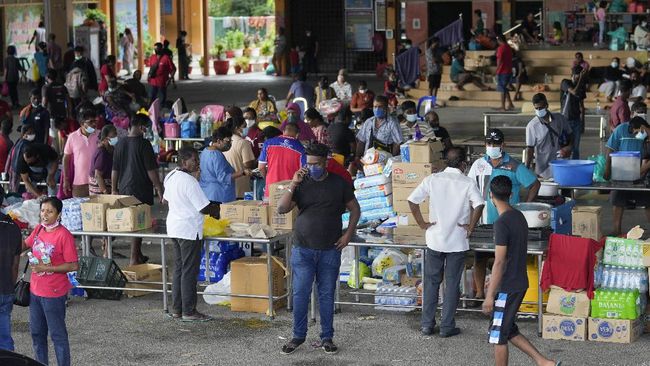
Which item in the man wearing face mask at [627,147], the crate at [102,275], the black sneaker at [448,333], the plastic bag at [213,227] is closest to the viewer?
the black sneaker at [448,333]

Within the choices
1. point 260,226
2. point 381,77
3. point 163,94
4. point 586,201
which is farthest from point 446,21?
point 260,226

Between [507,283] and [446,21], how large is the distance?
3603 centimetres

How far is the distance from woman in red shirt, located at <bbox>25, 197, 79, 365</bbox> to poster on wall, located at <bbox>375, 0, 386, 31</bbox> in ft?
119

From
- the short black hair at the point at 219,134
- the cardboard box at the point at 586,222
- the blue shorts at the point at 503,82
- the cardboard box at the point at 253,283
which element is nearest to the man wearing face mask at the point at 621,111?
the cardboard box at the point at 586,222

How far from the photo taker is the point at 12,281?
10398mm

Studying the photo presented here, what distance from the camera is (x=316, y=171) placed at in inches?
448

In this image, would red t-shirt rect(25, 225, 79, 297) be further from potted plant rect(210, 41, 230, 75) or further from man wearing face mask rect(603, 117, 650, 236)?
potted plant rect(210, 41, 230, 75)

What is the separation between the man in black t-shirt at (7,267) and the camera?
10312 millimetres

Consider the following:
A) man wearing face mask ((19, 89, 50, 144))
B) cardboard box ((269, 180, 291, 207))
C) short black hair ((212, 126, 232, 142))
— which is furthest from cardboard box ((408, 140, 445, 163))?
man wearing face mask ((19, 89, 50, 144))

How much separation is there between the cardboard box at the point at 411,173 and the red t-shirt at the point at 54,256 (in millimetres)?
4487

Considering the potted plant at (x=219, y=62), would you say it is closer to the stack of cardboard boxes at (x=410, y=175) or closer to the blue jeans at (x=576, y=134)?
the blue jeans at (x=576, y=134)

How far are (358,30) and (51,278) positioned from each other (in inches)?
→ 1501

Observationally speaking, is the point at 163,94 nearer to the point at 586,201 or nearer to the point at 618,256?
the point at 586,201

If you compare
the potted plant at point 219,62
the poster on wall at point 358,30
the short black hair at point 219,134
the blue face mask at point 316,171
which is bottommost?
the blue face mask at point 316,171
